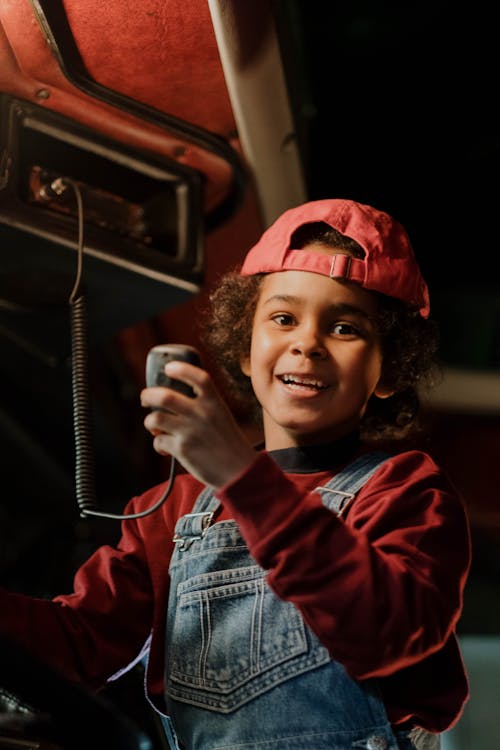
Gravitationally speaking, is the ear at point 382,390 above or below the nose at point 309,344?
below

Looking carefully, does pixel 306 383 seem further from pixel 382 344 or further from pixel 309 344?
pixel 382 344

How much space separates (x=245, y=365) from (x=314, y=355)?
0.28m

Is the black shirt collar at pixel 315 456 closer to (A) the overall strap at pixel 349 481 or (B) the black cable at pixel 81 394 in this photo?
(A) the overall strap at pixel 349 481

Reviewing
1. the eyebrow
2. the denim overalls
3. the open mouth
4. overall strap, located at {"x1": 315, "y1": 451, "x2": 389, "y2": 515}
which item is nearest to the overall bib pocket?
the denim overalls

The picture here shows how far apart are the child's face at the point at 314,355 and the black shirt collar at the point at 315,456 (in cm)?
1

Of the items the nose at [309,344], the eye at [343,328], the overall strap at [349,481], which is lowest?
the overall strap at [349,481]

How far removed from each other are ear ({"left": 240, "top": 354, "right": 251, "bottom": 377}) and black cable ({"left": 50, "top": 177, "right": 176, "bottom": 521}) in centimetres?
20

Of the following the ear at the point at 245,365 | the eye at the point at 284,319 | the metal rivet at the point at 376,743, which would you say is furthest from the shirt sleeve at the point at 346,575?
the ear at the point at 245,365

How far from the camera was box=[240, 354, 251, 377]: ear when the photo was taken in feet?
4.66

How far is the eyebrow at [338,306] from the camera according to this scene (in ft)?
3.97

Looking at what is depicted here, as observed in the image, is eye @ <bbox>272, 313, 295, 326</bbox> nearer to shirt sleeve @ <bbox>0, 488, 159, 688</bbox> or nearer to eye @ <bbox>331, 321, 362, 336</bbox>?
eye @ <bbox>331, 321, 362, 336</bbox>

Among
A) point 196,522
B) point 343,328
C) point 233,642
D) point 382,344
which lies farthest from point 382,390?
point 233,642

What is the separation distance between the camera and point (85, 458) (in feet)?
4.12

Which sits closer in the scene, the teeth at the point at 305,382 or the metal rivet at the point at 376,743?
the metal rivet at the point at 376,743
